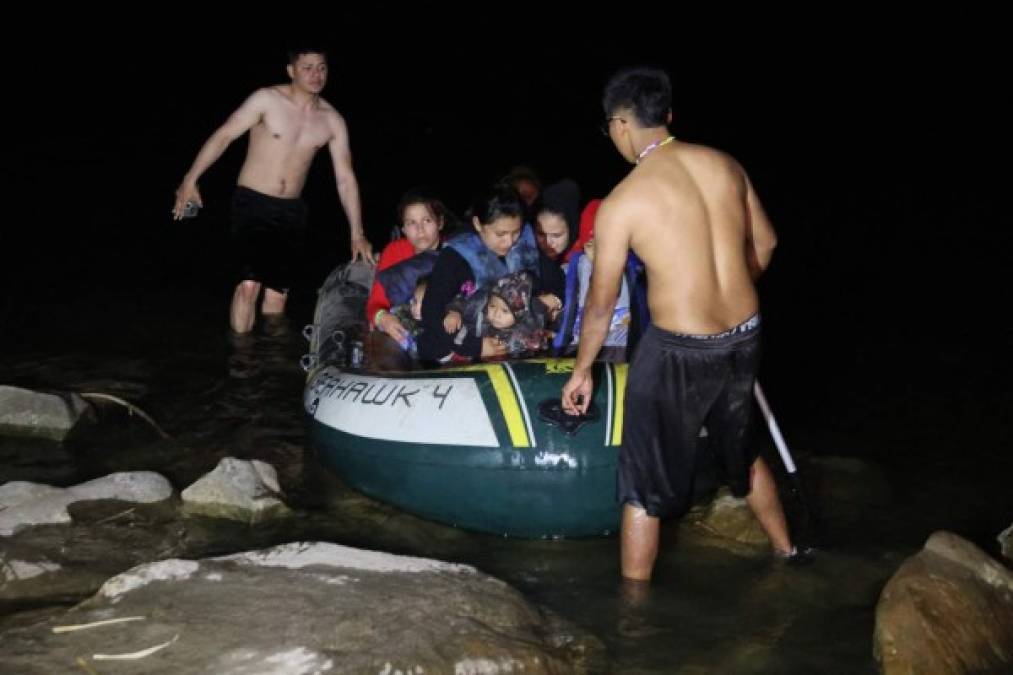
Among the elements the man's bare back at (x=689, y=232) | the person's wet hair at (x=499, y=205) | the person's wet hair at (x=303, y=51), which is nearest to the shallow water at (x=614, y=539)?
the man's bare back at (x=689, y=232)

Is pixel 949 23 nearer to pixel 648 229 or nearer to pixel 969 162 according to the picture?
pixel 969 162

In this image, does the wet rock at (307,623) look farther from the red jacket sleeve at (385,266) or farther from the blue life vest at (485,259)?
the red jacket sleeve at (385,266)

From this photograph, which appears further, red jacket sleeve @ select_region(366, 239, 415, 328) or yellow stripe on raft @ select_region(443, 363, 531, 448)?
red jacket sleeve @ select_region(366, 239, 415, 328)

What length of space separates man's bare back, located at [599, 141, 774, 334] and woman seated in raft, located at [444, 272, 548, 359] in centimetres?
158

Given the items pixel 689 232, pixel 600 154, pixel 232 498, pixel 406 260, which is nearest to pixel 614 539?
pixel 689 232

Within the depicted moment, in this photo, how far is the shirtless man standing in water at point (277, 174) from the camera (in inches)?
301

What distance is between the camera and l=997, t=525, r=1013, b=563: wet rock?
4.77 metres

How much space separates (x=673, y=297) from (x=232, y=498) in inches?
89.8

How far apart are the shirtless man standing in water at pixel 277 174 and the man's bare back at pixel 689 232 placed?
12.5 ft

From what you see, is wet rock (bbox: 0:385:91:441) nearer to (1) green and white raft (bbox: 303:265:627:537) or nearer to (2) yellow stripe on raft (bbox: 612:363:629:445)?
(1) green and white raft (bbox: 303:265:627:537)

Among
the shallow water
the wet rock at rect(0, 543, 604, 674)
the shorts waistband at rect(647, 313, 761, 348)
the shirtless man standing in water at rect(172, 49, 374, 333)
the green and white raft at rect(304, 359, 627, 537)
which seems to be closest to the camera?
the wet rock at rect(0, 543, 604, 674)

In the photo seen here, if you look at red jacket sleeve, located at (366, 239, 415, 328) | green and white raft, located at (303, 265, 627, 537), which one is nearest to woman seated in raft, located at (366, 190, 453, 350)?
red jacket sleeve, located at (366, 239, 415, 328)

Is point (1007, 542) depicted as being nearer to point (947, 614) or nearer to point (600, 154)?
point (947, 614)

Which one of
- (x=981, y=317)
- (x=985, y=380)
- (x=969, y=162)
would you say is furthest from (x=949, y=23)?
(x=985, y=380)
